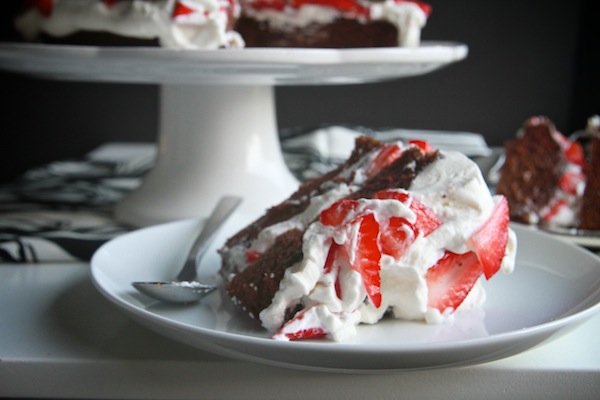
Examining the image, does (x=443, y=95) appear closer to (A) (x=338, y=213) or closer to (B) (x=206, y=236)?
(B) (x=206, y=236)

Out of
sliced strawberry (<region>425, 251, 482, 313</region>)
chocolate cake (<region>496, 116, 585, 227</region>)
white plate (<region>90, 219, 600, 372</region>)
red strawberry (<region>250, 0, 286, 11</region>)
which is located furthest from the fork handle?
red strawberry (<region>250, 0, 286, 11</region>)

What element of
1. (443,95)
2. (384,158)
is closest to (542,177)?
(384,158)

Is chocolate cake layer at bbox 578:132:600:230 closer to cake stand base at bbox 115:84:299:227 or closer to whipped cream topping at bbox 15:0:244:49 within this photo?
cake stand base at bbox 115:84:299:227

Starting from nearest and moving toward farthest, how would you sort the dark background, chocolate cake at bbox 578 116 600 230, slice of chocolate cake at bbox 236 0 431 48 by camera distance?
chocolate cake at bbox 578 116 600 230 → slice of chocolate cake at bbox 236 0 431 48 → the dark background

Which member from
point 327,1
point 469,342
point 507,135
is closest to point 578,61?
point 507,135

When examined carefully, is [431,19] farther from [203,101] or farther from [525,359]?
[525,359]

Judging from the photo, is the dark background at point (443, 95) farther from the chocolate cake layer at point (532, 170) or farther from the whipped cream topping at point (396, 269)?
the whipped cream topping at point (396, 269)
